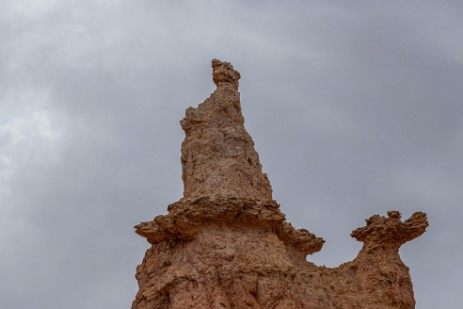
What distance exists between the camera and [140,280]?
639 inches

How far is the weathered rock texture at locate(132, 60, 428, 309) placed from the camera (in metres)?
14.6

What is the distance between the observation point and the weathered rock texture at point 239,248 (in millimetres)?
14594

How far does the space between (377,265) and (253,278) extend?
3.52 m

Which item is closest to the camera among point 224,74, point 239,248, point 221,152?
point 239,248

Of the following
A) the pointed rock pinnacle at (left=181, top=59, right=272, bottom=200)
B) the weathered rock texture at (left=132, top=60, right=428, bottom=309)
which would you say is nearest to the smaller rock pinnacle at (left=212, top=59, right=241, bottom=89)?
the pointed rock pinnacle at (left=181, top=59, right=272, bottom=200)

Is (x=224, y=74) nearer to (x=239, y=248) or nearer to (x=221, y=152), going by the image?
(x=221, y=152)

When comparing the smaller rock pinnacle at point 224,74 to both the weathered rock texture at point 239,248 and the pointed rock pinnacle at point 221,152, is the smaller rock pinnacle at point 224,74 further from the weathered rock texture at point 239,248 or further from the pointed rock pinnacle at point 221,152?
the weathered rock texture at point 239,248

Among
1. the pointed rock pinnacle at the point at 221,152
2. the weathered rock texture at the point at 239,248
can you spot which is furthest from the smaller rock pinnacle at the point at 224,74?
the weathered rock texture at the point at 239,248

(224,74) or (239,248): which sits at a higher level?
(224,74)

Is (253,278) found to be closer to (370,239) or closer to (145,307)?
(145,307)

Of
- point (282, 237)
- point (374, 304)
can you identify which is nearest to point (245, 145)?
point (282, 237)

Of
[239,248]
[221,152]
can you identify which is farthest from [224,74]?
[239,248]

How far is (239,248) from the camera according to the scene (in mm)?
15023

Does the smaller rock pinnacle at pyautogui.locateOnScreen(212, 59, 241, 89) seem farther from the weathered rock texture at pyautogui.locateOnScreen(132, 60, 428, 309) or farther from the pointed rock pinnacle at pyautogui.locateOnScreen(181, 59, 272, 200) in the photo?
the weathered rock texture at pyautogui.locateOnScreen(132, 60, 428, 309)
